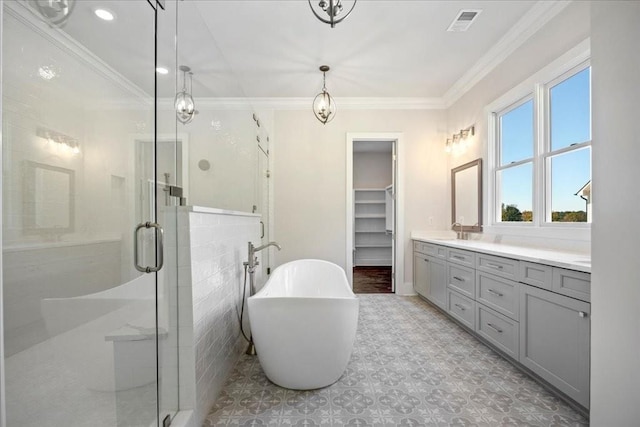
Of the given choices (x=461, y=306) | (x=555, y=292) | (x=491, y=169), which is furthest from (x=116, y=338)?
(x=491, y=169)

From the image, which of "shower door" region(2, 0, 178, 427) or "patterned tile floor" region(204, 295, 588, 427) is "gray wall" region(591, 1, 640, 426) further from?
"shower door" region(2, 0, 178, 427)

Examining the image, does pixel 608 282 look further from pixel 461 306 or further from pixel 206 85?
pixel 206 85

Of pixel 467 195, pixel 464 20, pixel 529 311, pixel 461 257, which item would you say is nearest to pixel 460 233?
pixel 467 195

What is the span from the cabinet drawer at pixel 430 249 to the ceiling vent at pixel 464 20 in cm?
209

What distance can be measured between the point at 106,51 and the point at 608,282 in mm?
2107

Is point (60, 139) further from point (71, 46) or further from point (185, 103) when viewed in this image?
point (185, 103)

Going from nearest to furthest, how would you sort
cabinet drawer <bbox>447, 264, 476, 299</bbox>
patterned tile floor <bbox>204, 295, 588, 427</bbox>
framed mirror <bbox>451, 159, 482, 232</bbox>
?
1. patterned tile floor <bbox>204, 295, 588, 427</bbox>
2. cabinet drawer <bbox>447, 264, 476, 299</bbox>
3. framed mirror <bbox>451, 159, 482, 232</bbox>

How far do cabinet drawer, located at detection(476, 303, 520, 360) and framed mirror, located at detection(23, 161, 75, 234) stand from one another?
2471 millimetres

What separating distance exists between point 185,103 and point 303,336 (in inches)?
Answer: 56.4

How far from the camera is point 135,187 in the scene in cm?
108

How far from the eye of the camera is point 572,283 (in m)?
1.49

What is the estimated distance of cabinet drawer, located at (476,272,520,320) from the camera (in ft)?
6.33

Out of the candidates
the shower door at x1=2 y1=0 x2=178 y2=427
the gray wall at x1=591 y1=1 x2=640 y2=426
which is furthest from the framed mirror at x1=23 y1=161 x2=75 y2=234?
the gray wall at x1=591 y1=1 x2=640 y2=426

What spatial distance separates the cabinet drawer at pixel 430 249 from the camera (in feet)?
9.91
